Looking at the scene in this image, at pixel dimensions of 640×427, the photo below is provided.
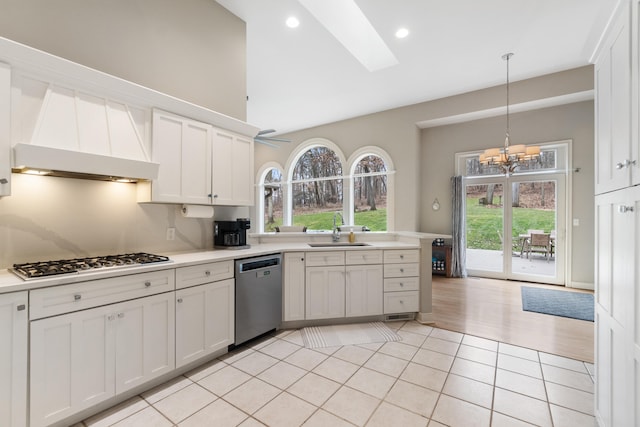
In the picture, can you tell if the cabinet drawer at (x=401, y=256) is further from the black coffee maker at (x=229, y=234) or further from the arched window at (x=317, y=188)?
the arched window at (x=317, y=188)

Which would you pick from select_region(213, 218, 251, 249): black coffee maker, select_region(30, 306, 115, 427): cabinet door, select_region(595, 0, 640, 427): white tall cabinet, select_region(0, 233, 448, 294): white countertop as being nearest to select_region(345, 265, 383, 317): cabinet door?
select_region(0, 233, 448, 294): white countertop

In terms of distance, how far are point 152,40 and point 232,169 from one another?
1.29m

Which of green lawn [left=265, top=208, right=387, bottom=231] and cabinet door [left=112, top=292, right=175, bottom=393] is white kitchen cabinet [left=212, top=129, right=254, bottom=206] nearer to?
cabinet door [left=112, top=292, right=175, bottom=393]

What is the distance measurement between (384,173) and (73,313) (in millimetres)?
5153

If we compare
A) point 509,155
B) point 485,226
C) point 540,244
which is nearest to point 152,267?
point 509,155

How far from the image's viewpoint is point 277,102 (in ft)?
17.3

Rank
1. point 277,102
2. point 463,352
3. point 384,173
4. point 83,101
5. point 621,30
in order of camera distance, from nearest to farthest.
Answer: point 621,30 < point 83,101 < point 463,352 < point 277,102 < point 384,173

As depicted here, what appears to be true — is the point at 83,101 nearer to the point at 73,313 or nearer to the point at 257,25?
the point at 73,313

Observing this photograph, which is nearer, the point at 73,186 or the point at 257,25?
the point at 73,186

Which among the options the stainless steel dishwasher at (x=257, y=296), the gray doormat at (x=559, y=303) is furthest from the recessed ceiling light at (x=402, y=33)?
the gray doormat at (x=559, y=303)

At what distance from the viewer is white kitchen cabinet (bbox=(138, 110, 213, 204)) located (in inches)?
89.0

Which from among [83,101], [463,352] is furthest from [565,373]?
[83,101]

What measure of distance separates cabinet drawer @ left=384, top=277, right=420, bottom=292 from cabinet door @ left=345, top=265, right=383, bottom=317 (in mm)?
86

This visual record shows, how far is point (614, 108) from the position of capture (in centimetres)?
137
